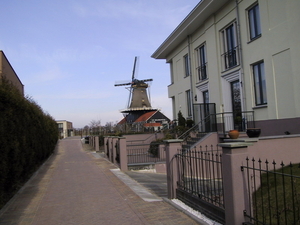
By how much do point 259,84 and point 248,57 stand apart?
4.69ft

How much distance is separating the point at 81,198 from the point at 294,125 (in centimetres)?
828

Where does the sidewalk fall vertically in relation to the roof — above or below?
below

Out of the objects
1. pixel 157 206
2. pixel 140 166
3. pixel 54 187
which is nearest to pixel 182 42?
pixel 140 166

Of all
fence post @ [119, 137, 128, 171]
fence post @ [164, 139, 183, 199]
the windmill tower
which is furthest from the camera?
the windmill tower

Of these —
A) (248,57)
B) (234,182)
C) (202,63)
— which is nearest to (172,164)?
(234,182)

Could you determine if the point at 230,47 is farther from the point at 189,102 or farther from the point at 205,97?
the point at 189,102

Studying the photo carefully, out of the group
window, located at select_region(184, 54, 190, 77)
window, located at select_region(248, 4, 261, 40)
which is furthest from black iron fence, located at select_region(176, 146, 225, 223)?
window, located at select_region(184, 54, 190, 77)

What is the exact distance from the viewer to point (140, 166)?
588 inches

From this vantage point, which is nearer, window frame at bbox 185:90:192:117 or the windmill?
window frame at bbox 185:90:192:117

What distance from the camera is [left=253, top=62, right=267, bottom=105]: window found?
13154 mm

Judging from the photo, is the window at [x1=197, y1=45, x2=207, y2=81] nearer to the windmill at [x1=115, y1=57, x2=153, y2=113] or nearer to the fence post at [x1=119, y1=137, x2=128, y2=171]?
the fence post at [x1=119, y1=137, x2=128, y2=171]

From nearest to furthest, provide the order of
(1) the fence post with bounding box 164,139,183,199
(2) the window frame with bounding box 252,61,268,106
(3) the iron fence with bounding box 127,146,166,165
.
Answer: (1) the fence post with bounding box 164,139,183,199 < (2) the window frame with bounding box 252,61,268,106 < (3) the iron fence with bounding box 127,146,166,165

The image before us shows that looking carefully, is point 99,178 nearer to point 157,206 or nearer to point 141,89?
point 157,206

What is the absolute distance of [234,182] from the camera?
4660 millimetres
